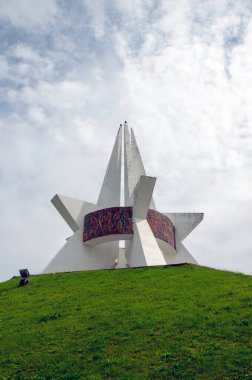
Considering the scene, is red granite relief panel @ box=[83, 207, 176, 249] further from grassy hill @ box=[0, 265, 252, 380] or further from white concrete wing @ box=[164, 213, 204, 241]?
grassy hill @ box=[0, 265, 252, 380]

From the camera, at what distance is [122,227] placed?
907 inches

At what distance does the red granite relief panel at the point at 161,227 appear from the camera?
2381cm

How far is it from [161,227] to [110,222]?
295 cm

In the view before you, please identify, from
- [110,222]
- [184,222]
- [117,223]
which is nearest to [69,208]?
[110,222]

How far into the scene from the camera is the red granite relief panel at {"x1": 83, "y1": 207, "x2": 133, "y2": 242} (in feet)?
75.6

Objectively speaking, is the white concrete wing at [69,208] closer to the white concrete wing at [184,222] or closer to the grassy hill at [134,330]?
the white concrete wing at [184,222]

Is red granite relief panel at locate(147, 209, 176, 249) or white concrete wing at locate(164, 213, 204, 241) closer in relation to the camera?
red granite relief panel at locate(147, 209, 176, 249)

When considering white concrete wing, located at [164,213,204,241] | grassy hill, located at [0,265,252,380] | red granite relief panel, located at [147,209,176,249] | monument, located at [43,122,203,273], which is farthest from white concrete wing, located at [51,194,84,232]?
grassy hill, located at [0,265,252,380]

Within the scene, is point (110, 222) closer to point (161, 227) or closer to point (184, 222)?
point (161, 227)

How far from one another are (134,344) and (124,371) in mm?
1112

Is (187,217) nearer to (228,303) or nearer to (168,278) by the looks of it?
(168,278)

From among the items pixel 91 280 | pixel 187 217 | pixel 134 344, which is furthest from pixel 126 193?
pixel 134 344

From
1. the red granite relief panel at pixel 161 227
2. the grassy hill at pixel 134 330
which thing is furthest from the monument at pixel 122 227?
the grassy hill at pixel 134 330

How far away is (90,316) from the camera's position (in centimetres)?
1028
